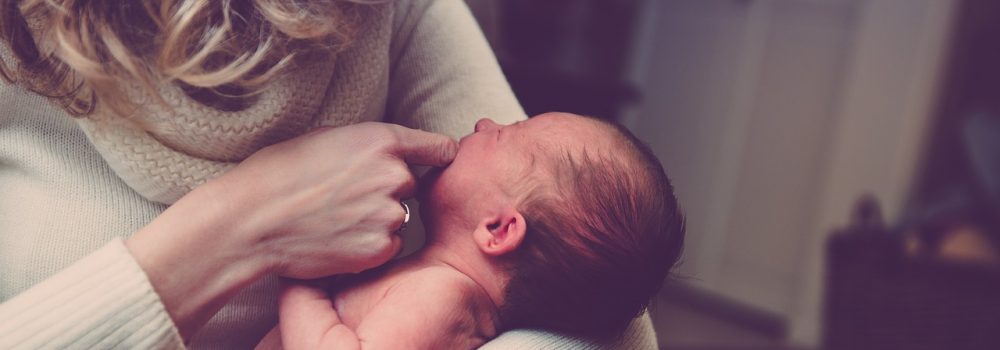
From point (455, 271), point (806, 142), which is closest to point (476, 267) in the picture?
point (455, 271)

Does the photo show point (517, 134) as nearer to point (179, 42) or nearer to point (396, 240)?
point (396, 240)

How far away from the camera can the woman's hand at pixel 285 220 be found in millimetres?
724

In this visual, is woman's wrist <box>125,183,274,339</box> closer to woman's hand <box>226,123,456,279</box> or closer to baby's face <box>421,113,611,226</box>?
woman's hand <box>226,123,456,279</box>

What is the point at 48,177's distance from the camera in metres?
0.81

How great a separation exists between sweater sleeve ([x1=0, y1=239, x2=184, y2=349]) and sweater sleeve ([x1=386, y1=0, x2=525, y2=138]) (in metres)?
0.42

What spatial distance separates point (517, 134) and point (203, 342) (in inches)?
15.2

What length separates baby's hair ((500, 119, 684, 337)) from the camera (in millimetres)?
841

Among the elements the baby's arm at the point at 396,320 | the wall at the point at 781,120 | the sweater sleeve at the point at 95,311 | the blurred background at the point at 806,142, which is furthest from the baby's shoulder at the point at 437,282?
the wall at the point at 781,120

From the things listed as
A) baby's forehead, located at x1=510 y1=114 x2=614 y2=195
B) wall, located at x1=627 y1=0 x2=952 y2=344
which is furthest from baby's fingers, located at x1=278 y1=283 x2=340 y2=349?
wall, located at x1=627 y1=0 x2=952 y2=344

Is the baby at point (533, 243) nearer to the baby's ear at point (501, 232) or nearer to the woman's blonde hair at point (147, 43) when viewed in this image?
the baby's ear at point (501, 232)

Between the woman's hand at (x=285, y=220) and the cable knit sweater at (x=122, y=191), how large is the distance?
0.03 metres

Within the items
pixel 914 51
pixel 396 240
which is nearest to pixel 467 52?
pixel 396 240

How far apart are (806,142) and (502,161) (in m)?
2.11

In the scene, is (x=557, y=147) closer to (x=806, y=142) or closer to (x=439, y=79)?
(x=439, y=79)
